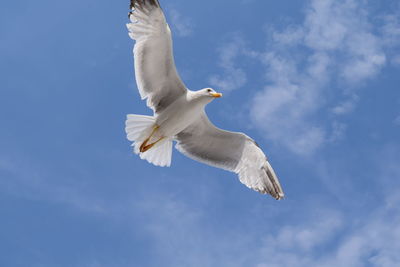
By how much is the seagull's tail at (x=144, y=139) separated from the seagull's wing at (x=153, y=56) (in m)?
0.35

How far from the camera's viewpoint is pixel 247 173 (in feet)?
40.7

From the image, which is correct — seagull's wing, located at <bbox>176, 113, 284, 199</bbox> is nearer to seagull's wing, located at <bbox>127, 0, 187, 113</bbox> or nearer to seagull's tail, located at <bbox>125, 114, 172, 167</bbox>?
seagull's tail, located at <bbox>125, 114, 172, 167</bbox>

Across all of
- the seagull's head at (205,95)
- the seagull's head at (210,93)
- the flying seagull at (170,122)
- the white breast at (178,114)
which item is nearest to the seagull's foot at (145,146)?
the flying seagull at (170,122)

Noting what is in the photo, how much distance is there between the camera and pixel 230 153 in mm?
12578

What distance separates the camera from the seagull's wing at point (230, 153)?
40.3 feet

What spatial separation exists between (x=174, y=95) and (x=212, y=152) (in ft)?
4.69

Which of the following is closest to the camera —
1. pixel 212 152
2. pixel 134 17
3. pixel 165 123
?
pixel 134 17

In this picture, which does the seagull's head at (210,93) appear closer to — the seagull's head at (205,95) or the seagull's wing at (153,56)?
the seagull's head at (205,95)

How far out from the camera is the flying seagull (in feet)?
36.7

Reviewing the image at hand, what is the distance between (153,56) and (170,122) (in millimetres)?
1236

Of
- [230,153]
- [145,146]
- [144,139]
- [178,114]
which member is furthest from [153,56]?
[230,153]

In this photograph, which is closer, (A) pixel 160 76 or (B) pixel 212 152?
(A) pixel 160 76

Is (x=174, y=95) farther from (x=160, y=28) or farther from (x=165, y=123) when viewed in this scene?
(x=160, y=28)

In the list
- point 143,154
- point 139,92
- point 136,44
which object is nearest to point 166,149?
point 143,154
